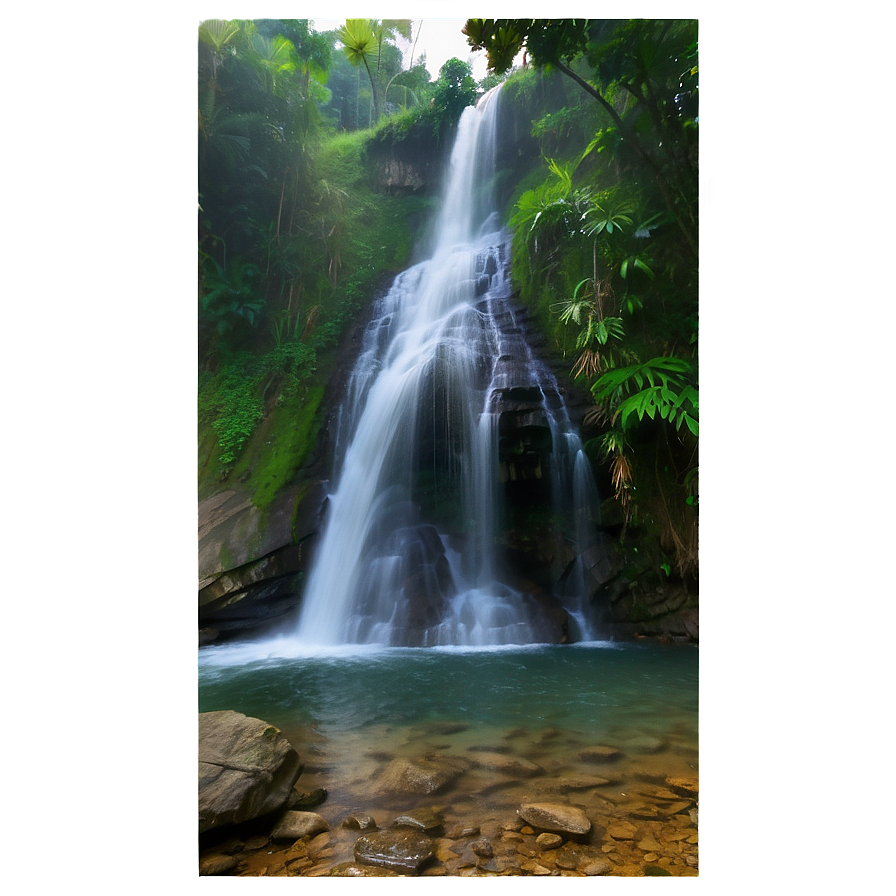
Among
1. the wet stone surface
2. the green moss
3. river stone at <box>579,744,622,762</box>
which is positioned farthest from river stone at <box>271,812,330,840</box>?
the green moss

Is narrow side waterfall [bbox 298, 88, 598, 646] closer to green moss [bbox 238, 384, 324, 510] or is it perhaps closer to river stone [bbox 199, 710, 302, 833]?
green moss [bbox 238, 384, 324, 510]

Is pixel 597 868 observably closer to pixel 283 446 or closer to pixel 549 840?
pixel 549 840

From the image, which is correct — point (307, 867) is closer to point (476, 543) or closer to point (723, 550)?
point (476, 543)

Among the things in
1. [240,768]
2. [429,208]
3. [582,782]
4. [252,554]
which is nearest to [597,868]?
[582,782]

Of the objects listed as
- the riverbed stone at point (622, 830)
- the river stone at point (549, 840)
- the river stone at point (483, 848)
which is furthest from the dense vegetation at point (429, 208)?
the river stone at point (483, 848)

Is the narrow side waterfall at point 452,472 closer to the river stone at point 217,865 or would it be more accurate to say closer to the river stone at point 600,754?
the river stone at point 600,754

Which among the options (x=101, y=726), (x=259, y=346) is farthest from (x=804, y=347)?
(x=101, y=726)
